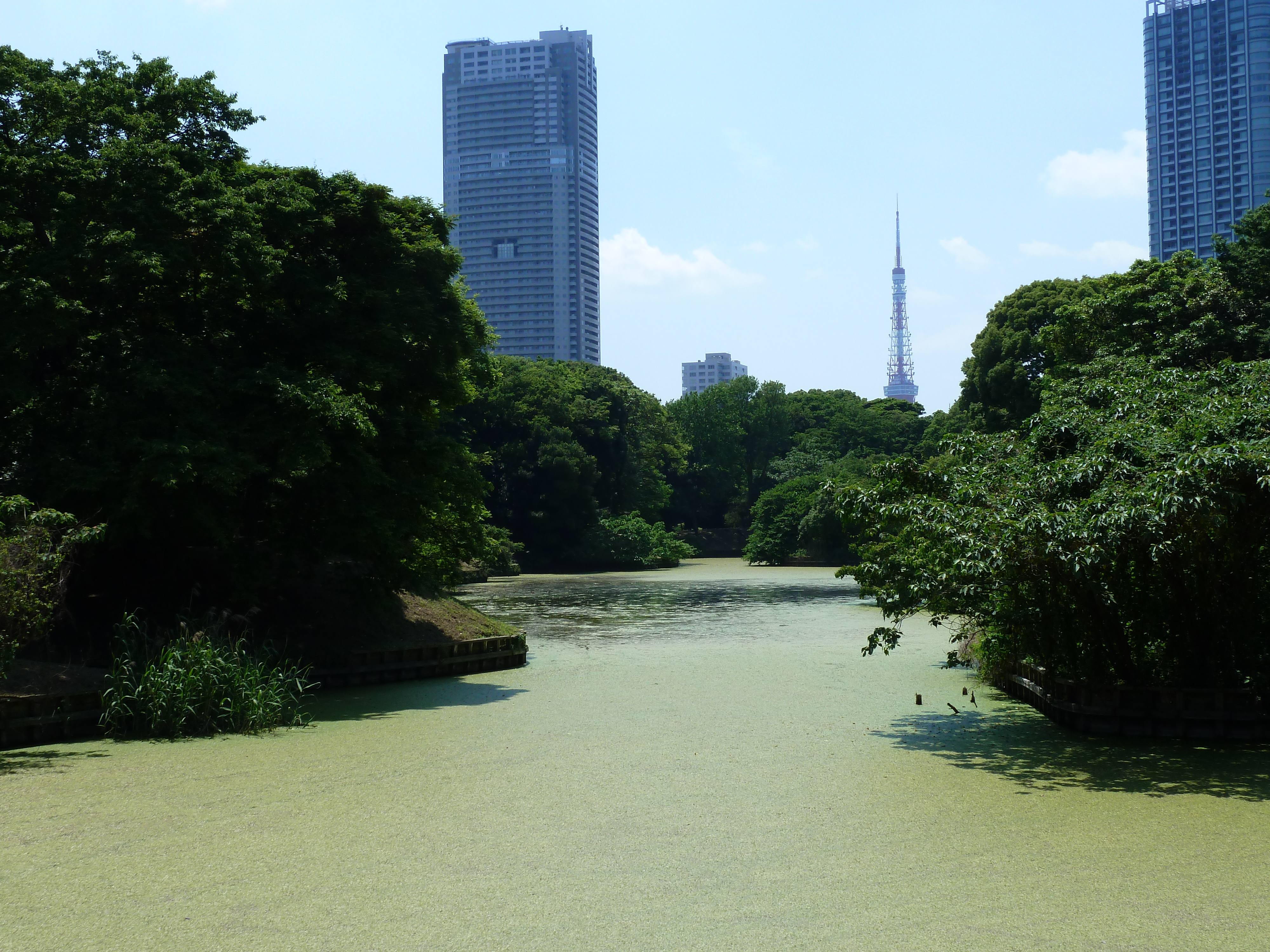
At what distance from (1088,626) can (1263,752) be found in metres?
1.77

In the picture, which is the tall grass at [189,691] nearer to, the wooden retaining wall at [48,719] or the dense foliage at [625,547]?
the wooden retaining wall at [48,719]

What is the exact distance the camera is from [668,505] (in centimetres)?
7238

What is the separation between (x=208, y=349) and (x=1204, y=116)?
112507 millimetres

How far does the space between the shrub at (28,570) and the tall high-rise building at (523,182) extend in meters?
115

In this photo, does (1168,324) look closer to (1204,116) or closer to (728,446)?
(728,446)

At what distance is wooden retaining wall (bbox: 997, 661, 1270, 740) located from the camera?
31.4 feet

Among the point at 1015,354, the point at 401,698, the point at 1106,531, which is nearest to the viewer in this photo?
the point at 1106,531

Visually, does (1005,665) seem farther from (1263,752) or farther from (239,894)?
(239,894)

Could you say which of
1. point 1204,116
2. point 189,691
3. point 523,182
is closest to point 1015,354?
point 189,691

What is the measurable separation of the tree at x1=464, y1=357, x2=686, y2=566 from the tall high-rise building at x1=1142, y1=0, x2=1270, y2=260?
67046 millimetres

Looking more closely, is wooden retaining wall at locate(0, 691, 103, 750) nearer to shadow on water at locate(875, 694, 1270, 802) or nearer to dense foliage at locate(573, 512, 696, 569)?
shadow on water at locate(875, 694, 1270, 802)

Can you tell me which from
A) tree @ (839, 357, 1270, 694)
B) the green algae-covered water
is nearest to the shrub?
the green algae-covered water

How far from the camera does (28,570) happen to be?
9703 millimetres

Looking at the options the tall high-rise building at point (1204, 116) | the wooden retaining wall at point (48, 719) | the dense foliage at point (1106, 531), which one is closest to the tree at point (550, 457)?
the wooden retaining wall at point (48, 719)
